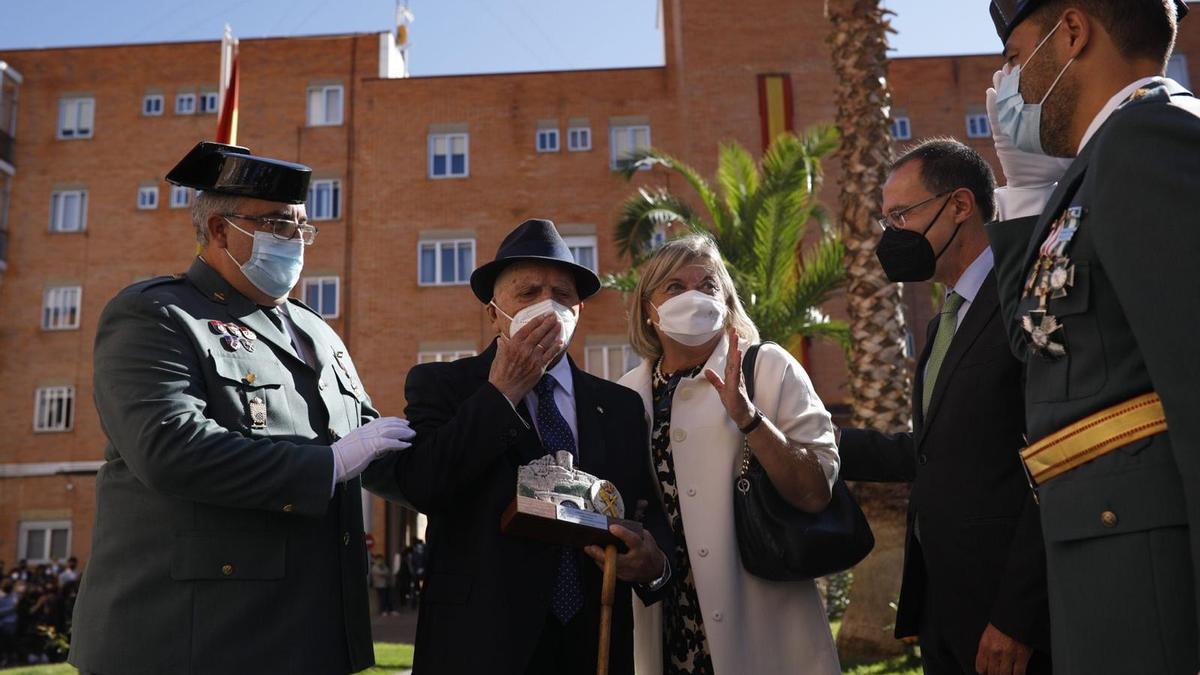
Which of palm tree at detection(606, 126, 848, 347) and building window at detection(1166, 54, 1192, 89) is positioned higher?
building window at detection(1166, 54, 1192, 89)

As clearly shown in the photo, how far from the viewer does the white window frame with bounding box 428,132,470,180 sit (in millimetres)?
28375

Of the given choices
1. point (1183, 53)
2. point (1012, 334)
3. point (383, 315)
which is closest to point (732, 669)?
point (1012, 334)

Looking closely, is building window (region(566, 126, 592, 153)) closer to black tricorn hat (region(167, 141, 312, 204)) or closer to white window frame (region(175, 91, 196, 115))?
white window frame (region(175, 91, 196, 115))

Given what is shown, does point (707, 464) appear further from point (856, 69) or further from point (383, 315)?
point (383, 315)

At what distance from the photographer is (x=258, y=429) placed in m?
3.39

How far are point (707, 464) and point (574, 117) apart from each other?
25.8m

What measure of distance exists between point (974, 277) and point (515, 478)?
5.89 feet

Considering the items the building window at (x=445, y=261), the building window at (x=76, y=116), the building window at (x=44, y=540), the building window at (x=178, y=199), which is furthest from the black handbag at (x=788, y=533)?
the building window at (x=76, y=116)

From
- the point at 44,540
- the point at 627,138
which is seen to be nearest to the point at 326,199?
the point at 627,138

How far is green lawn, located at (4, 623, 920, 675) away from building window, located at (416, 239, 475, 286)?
14.5 meters

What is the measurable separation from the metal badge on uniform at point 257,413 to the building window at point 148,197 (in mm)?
28422

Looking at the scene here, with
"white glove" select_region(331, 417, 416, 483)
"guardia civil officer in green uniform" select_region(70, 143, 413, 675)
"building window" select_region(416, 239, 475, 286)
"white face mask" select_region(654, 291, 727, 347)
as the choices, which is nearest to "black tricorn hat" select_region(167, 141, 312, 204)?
"guardia civil officer in green uniform" select_region(70, 143, 413, 675)

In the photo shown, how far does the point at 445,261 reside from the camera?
28.0 m

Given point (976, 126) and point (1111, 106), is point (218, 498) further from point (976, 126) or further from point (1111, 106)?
point (976, 126)
